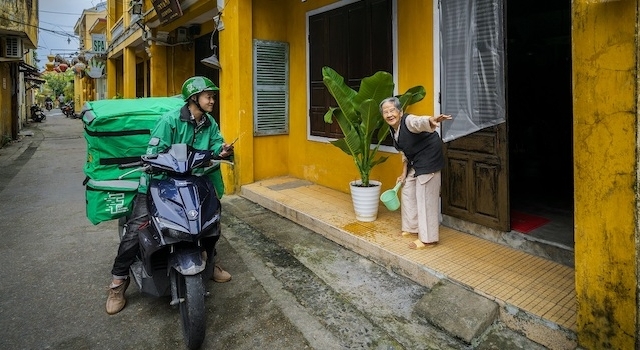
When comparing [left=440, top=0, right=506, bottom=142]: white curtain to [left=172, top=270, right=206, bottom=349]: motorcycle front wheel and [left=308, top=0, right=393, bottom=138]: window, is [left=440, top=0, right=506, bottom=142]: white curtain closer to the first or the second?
[left=308, top=0, right=393, bottom=138]: window

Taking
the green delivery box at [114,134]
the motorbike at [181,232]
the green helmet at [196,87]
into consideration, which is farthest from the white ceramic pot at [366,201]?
the green delivery box at [114,134]

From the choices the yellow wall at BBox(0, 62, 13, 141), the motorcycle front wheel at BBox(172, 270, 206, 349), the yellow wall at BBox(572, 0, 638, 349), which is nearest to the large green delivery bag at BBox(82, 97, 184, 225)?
the motorcycle front wheel at BBox(172, 270, 206, 349)

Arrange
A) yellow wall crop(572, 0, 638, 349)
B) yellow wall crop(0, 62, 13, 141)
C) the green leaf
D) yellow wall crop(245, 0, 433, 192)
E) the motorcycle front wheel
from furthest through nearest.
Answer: yellow wall crop(0, 62, 13, 141) < yellow wall crop(245, 0, 433, 192) < the green leaf < the motorcycle front wheel < yellow wall crop(572, 0, 638, 349)

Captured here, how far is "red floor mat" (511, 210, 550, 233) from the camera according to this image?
4.37 meters

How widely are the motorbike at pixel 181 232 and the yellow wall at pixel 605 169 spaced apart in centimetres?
243

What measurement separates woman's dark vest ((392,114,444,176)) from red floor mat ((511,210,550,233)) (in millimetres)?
1099

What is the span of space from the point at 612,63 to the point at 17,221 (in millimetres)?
7032

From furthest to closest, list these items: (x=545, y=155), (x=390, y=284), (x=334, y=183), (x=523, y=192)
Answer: (x=545, y=155)
(x=334, y=183)
(x=523, y=192)
(x=390, y=284)

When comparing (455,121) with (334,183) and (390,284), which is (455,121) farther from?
(334,183)

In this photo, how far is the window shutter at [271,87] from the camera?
25.0ft

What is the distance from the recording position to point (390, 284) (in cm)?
389

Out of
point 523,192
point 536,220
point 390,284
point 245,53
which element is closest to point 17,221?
point 245,53

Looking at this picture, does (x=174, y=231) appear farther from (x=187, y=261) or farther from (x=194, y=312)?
(x=194, y=312)

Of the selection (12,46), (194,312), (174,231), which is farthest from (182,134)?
(12,46)
